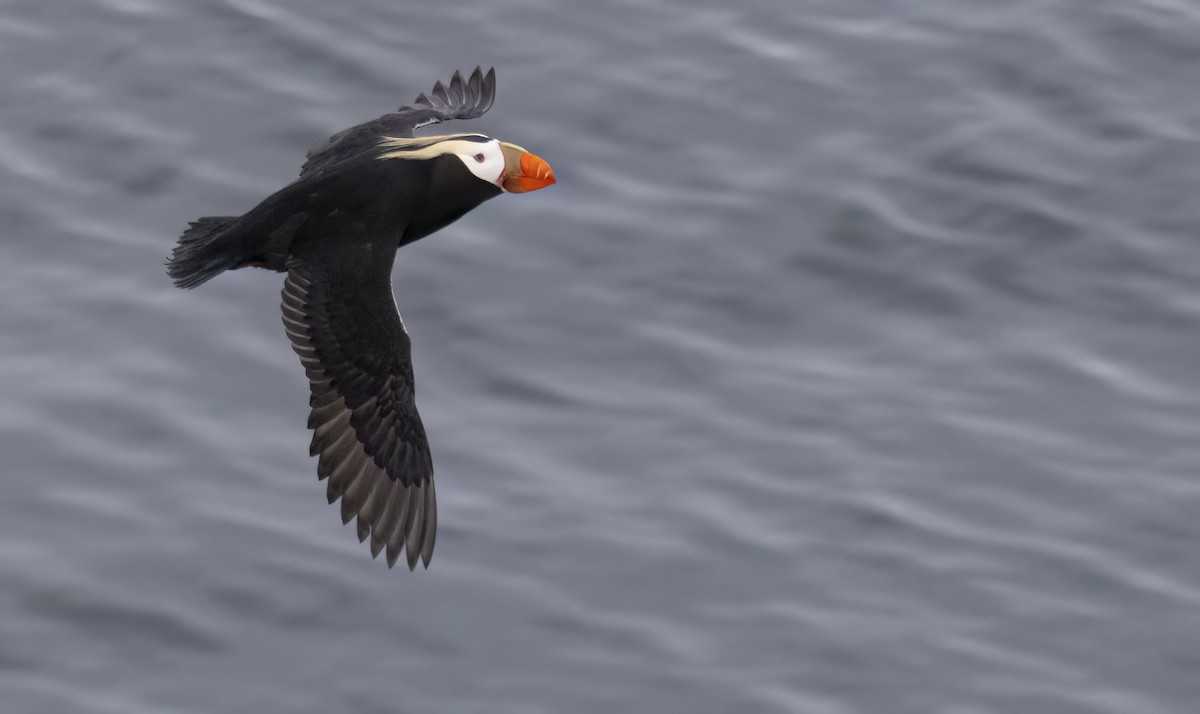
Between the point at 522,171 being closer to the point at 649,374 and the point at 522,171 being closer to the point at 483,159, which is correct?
the point at 483,159

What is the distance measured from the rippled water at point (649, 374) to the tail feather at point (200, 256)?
13.4 ft

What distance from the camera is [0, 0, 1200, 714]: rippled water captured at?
1531 cm

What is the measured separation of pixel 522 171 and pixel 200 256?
1452 millimetres

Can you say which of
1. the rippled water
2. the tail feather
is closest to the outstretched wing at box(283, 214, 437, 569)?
the tail feather

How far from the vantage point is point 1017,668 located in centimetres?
1525

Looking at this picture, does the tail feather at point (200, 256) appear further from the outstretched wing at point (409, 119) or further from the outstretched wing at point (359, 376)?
the outstretched wing at point (409, 119)

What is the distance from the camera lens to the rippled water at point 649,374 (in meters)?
15.3

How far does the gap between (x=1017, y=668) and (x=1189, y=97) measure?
5.64m

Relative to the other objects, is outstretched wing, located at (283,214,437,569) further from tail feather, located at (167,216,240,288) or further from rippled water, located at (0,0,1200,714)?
rippled water, located at (0,0,1200,714)

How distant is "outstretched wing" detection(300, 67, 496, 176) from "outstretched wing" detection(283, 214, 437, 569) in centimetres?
75

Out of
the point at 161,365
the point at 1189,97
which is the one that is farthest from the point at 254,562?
the point at 1189,97

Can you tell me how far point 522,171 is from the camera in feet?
37.2

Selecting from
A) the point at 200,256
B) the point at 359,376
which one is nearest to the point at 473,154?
the point at 359,376

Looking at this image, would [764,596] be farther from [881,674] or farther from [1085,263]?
[1085,263]
